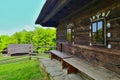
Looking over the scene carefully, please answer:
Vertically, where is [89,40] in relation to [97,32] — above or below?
below

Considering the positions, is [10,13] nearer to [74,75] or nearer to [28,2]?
[28,2]

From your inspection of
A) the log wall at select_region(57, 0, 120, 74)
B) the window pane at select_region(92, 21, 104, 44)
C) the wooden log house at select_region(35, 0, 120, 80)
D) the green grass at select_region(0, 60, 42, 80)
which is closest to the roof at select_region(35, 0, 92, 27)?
the wooden log house at select_region(35, 0, 120, 80)

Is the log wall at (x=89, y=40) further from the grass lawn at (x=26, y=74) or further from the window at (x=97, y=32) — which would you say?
the grass lawn at (x=26, y=74)

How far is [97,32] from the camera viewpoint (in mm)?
4906

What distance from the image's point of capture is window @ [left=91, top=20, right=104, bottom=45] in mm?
4680

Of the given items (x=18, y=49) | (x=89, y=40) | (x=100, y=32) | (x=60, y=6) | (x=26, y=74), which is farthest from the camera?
(x=18, y=49)

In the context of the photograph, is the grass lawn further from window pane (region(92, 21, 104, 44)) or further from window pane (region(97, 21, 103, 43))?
window pane (region(97, 21, 103, 43))

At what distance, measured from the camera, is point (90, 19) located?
5.36m

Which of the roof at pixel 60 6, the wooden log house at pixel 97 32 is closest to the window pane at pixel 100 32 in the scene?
the wooden log house at pixel 97 32

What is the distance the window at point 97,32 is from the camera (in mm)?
4680

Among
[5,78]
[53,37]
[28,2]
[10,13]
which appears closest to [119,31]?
[5,78]

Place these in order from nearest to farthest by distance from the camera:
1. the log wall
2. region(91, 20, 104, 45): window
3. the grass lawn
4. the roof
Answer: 1. the log wall
2. region(91, 20, 104, 45): window
3. the roof
4. the grass lawn

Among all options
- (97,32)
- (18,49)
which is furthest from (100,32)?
(18,49)

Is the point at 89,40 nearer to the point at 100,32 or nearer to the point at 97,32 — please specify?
the point at 97,32
